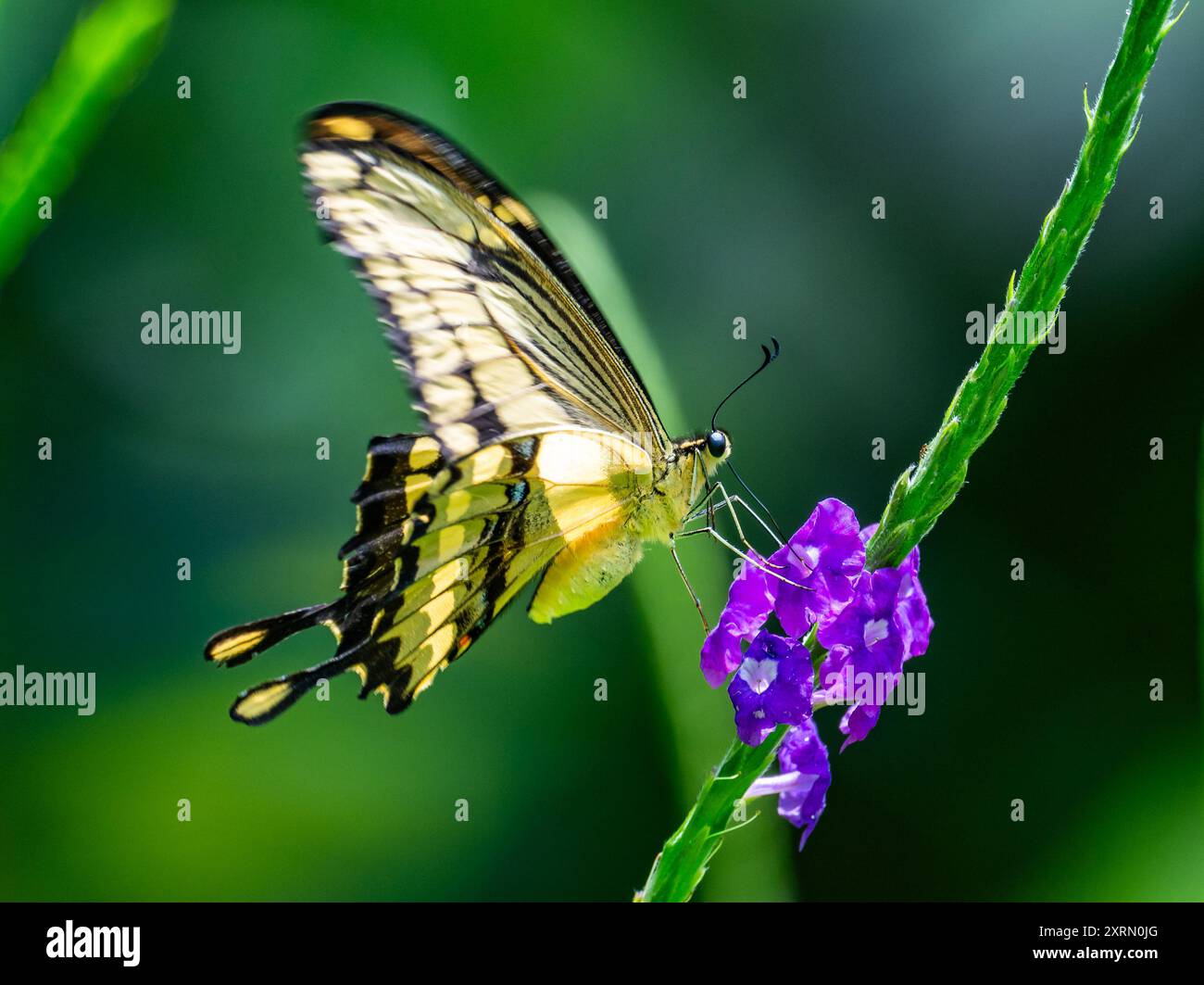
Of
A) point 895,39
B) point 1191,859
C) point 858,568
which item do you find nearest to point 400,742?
point 1191,859

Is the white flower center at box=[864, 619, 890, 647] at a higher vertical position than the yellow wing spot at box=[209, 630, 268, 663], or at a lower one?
higher

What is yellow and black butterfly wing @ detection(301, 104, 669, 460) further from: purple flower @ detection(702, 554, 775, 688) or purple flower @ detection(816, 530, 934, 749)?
purple flower @ detection(816, 530, 934, 749)

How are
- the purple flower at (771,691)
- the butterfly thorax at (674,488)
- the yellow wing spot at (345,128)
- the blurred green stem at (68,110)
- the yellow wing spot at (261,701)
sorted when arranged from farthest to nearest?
the butterfly thorax at (674,488), the yellow wing spot at (345,128), the yellow wing spot at (261,701), the purple flower at (771,691), the blurred green stem at (68,110)

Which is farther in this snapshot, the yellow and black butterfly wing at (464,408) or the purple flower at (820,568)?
the yellow and black butterfly wing at (464,408)

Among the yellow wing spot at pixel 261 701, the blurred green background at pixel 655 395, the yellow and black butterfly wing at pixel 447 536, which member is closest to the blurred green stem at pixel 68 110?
the yellow wing spot at pixel 261 701

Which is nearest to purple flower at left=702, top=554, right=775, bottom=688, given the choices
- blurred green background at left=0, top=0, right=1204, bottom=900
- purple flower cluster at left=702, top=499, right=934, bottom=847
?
purple flower cluster at left=702, top=499, right=934, bottom=847

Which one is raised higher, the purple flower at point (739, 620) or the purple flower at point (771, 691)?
the purple flower at point (739, 620)

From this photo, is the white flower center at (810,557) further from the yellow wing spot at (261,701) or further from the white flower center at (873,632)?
the yellow wing spot at (261,701)

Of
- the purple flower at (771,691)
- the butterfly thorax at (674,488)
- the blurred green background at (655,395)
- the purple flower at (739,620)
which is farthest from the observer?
the blurred green background at (655,395)
